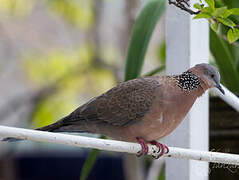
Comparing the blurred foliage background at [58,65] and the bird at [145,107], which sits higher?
the blurred foliage background at [58,65]

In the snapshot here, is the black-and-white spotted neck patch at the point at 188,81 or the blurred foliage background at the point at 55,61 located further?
the blurred foliage background at the point at 55,61

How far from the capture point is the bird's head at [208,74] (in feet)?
3.77

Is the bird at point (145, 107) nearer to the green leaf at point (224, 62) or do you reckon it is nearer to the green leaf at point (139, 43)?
the green leaf at point (139, 43)

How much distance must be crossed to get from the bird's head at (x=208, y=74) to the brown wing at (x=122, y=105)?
0.10m

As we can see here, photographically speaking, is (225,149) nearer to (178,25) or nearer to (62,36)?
(178,25)

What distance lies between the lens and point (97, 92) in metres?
3.86

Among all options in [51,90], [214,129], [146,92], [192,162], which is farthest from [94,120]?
[51,90]

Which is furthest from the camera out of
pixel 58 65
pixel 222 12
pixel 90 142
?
pixel 58 65

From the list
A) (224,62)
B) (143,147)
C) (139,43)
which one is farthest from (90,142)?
Result: (224,62)

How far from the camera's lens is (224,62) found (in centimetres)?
151

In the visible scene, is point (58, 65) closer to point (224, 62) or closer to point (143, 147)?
point (224, 62)

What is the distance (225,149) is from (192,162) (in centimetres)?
21

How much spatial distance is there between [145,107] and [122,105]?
2.7 inches

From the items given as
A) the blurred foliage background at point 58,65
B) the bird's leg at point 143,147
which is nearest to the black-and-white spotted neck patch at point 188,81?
the bird's leg at point 143,147
